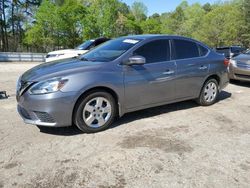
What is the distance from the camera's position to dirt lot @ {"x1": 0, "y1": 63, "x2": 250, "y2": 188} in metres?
3.27

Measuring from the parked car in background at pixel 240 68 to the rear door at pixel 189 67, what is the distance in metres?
3.29

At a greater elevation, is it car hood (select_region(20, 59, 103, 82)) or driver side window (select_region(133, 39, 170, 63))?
driver side window (select_region(133, 39, 170, 63))

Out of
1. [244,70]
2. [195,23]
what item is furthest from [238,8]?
[244,70]

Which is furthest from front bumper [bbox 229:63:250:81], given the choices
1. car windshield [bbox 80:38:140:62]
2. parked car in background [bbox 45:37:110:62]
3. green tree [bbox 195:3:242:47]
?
green tree [bbox 195:3:242:47]

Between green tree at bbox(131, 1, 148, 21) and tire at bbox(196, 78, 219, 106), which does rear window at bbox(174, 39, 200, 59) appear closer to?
tire at bbox(196, 78, 219, 106)

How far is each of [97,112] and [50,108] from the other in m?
0.78

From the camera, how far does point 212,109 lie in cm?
622

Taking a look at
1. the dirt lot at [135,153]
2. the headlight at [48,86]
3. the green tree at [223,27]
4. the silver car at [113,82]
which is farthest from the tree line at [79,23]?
the headlight at [48,86]

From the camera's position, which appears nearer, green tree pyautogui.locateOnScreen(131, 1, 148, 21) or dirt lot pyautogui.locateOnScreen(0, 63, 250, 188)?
dirt lot pyautogui.locateOnScreen(0, 63, 250, 188)

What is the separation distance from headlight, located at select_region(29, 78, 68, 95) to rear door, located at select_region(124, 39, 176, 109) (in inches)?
44.5

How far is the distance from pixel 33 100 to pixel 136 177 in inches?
77.2

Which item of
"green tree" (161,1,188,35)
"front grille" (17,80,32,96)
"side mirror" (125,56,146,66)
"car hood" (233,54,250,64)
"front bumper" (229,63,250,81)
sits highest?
"green tree" (161,1,188,35)

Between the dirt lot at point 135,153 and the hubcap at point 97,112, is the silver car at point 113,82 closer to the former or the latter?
the hubcap at point 97,112

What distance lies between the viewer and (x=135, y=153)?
3.92 m
